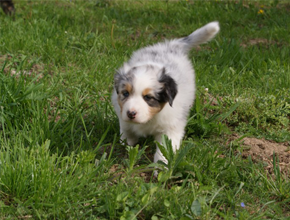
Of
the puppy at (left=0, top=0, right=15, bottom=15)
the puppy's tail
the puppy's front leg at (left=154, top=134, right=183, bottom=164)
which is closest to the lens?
the puppy's front leg at (left=154, top=134, right=183, bottom=164)

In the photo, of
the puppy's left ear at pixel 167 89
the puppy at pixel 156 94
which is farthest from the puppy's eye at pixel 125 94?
the puppy's left ear at pixel 167 89

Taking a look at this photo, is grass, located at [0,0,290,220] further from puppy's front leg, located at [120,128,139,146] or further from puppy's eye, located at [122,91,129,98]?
puppy's eye, located at [122,91,129,98]

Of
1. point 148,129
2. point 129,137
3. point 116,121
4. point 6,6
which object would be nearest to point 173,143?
point 148,129

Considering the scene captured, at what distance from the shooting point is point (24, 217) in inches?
92.4

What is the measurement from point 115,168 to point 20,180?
0.82 meters

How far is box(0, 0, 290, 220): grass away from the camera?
2.46 m

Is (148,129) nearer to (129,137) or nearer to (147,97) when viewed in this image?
(129,137)

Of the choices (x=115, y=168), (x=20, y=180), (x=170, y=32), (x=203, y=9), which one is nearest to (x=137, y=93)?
(x=115, y=168)

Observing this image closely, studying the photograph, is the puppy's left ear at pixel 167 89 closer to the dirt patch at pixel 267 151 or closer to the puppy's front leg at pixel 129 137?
the puppy's front leg at pixel 129 137

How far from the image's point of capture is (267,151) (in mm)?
3293

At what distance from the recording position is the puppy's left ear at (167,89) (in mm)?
2938

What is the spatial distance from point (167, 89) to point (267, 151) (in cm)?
107

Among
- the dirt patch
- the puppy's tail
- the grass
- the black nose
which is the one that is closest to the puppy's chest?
the grass

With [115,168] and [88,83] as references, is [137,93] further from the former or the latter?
[88,83]
